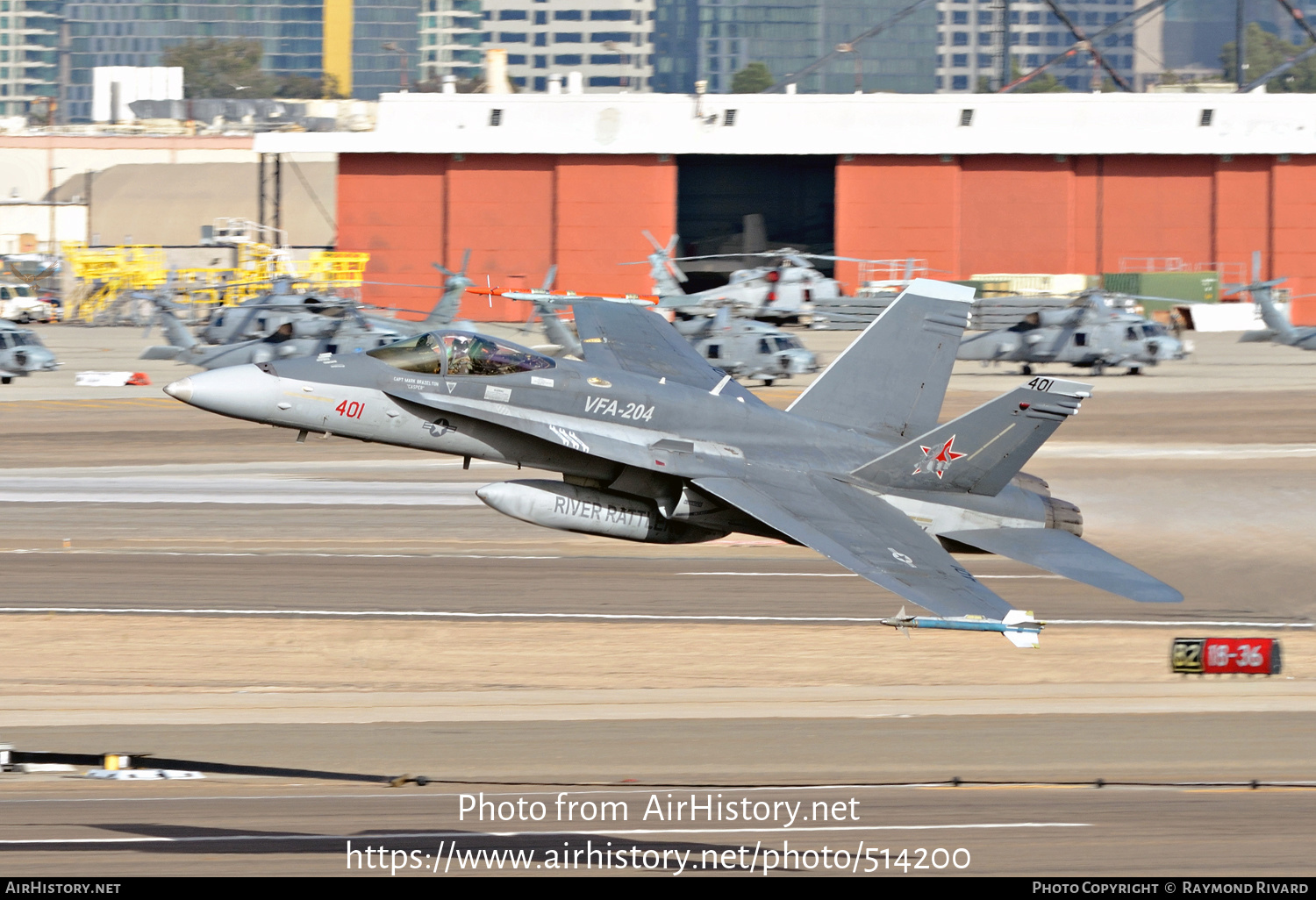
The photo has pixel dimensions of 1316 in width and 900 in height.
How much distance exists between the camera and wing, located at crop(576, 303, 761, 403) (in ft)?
82.4

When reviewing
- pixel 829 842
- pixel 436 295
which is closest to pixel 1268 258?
pixel 436 295

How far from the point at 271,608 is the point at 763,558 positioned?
10.7 m

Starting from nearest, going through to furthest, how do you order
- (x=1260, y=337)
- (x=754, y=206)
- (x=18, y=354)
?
(x=18, y=354) < (x=1260, y=337) < (x=754, y=206)

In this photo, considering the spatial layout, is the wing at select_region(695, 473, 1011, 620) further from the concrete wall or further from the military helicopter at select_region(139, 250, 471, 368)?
the concrete wall

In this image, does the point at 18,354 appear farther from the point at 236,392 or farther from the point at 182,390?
the point at 182,390

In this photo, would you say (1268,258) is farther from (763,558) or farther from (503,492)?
(503,492)

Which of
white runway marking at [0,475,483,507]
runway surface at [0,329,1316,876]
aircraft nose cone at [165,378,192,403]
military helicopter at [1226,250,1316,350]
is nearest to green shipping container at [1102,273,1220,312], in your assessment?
military helicopter at [1226,250,1316,350]

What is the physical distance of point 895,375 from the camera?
2566 centimetres

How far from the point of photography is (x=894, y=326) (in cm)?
2603

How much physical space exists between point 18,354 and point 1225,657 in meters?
47.2

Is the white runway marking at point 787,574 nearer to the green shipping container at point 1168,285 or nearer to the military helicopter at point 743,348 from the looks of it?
the military helicopter at point 743,348

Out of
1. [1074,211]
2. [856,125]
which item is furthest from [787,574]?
[1074,211]

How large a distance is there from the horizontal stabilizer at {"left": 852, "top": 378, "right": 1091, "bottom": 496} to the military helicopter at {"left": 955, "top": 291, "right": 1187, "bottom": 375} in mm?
36535

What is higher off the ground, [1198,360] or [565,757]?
[1198,360]
